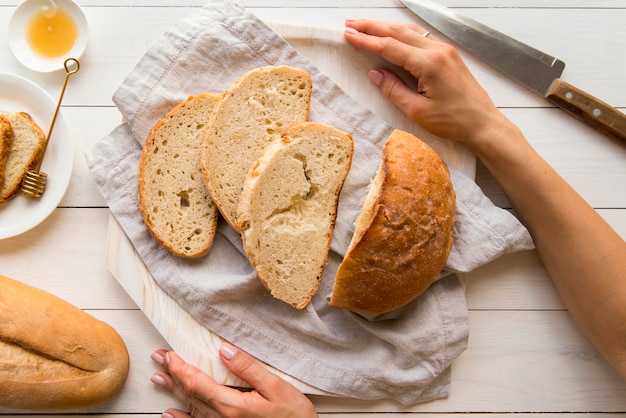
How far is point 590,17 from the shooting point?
1912 millimetres

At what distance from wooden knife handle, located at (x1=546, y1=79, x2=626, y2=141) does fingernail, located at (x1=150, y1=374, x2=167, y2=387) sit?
1.54 meters

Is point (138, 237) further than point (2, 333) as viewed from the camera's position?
Yes

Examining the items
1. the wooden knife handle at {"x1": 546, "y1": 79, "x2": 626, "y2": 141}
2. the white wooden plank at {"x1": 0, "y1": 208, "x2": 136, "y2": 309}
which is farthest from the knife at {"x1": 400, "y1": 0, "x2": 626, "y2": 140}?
the white wooden plank at {"x1": 0, "y1": 208, "x2": 136, "y2": 309}

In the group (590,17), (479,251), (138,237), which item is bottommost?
(138,237)

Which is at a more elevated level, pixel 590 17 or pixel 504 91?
pixel 590 17

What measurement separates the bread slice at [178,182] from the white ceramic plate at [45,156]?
280 mm

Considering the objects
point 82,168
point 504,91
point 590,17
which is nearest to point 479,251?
point 504,91

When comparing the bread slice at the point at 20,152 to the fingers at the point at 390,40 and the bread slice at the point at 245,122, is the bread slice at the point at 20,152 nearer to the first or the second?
the bread slice at the point at 245,122

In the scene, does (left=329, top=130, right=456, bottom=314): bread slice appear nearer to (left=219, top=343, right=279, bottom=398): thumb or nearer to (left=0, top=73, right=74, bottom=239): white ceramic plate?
(left=219, top=343, right=279, bottom=398): thumb

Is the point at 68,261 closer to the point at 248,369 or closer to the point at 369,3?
the point at 248,369

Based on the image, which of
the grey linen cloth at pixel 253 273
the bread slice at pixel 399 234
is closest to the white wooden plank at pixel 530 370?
the grey linen cloth at pixel 253 273

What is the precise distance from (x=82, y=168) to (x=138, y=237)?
33cm

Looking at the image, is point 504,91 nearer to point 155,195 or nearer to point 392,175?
point 392,175

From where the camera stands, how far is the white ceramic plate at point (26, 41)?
68.4 inches
